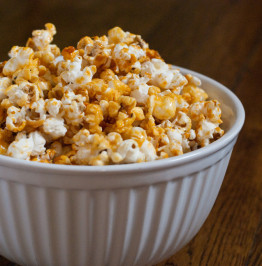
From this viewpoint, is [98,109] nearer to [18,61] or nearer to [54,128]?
[54,128]

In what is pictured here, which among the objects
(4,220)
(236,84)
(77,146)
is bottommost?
(236,84)

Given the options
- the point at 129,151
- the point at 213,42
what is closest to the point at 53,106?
the point at 129,151

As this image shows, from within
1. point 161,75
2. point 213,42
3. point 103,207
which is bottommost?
point 213,42

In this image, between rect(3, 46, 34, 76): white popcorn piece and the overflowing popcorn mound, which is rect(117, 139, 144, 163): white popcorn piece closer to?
the overflowing popcorn mound

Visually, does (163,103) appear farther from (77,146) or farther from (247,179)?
(247,179)

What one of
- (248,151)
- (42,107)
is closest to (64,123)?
(42,107)
